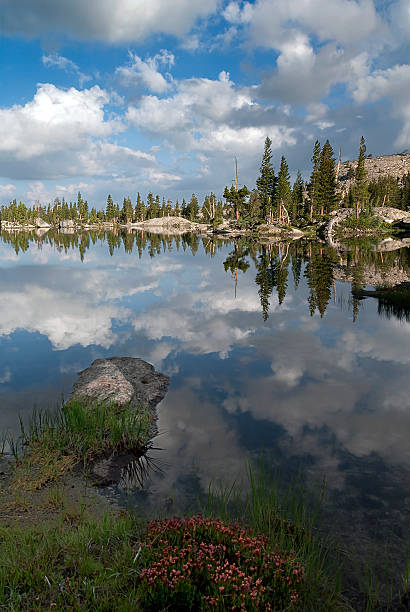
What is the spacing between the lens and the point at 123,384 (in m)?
11.7

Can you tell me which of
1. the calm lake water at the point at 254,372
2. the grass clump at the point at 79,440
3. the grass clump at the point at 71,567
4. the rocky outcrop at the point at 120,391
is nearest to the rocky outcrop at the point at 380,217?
the calm lake water at the point at 254,372

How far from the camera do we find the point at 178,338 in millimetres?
19344

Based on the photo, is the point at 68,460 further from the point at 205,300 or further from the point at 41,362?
the point at 205,300

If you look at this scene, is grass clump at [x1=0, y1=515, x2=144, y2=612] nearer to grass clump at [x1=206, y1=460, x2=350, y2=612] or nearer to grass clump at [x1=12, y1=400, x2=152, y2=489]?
grass clump at [x1=206, y1=460, x2=350, y2=612]

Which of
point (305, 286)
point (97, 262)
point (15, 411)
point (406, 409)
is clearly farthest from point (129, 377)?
point (97, 262)

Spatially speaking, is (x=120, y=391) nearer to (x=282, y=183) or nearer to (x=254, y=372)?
(x=254, y=372)

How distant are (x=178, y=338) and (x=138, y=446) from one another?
33.9ft

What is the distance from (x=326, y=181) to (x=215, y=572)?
10575cm

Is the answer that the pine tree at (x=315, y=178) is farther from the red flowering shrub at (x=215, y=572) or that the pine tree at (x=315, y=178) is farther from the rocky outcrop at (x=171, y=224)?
the red flowering shrub at (x=215, y=572)

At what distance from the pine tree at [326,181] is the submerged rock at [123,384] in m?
96.4

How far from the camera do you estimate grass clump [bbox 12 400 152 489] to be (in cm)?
839

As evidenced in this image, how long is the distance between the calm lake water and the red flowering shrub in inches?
71.5

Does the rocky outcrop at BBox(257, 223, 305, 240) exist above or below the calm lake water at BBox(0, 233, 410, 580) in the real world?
above

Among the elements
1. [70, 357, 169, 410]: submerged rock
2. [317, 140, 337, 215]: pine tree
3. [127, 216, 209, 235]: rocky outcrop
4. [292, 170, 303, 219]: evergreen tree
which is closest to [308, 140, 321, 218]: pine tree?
[317, 140, 337, 215]: pine tree
